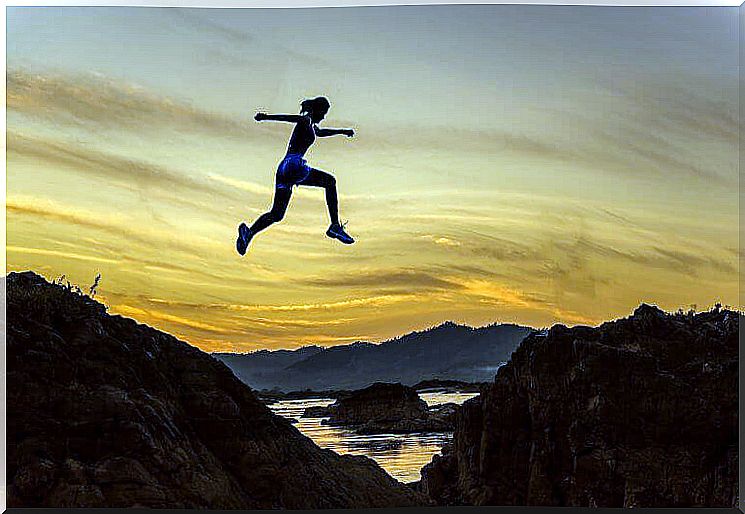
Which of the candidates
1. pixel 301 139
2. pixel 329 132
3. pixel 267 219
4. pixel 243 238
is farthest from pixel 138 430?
pixel 329 132

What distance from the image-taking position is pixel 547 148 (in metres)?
5.47

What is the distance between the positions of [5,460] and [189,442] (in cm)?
90

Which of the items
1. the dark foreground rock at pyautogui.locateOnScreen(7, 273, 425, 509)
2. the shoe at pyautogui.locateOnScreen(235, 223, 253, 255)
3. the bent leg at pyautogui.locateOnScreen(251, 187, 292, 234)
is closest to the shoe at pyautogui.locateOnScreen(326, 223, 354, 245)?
the bent leg at pyautogui.locateOnScreen(251, 187, 292, 234)

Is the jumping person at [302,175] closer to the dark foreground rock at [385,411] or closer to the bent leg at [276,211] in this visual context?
the bent leg at [276,211]

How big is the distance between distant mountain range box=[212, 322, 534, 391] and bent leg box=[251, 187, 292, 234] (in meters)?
0.67

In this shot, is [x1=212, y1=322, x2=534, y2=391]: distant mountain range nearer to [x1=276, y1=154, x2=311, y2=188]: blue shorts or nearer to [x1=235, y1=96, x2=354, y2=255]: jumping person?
[x1=235, y1=96, x2=354, y2=255]: jumping person

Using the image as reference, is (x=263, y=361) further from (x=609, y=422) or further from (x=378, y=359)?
(x=609, y=422)

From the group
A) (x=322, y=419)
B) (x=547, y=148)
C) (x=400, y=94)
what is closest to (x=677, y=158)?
(x=547, y=148)

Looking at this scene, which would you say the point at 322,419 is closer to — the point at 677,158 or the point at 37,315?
the point at 37,315

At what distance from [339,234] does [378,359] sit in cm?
70

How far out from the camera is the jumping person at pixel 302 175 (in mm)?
5371

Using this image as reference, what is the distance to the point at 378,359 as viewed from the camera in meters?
5.50

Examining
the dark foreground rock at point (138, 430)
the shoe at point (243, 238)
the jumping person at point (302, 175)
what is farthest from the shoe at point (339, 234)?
the dark foreground rock at point (138, 430)

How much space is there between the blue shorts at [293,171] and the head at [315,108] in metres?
0.22
